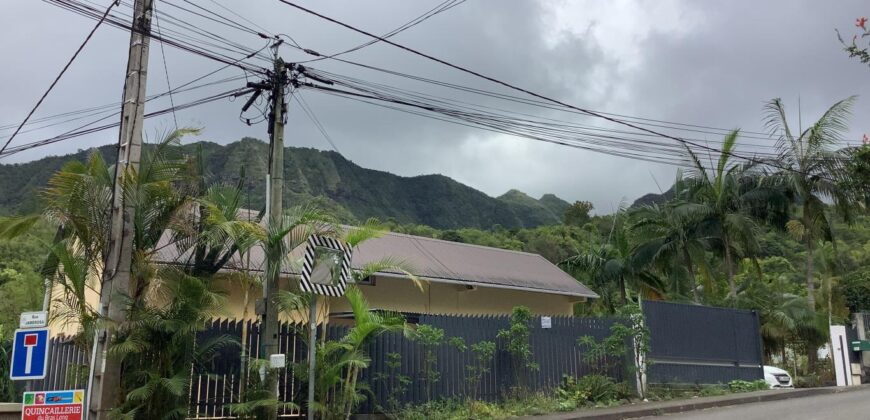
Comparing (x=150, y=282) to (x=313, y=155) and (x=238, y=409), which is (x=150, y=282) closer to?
(x=238, y=409)

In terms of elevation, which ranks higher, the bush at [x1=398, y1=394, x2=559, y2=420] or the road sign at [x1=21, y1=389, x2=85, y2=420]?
the road sign at [x1=21, y1=389, x2=85, y2=420]

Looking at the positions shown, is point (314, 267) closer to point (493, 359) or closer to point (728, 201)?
point (493, 359)

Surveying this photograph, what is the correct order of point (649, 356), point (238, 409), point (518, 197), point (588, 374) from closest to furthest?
point (238, 409) < point (588, 374) < point (649, 356) < point (518, 197)

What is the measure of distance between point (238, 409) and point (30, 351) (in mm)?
3158

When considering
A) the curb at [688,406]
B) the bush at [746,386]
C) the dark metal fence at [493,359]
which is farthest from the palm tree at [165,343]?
the bush at [746,386]

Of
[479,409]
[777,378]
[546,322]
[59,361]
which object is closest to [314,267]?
[479,409]

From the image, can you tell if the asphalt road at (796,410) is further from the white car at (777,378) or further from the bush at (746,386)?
the white car at (777,378)

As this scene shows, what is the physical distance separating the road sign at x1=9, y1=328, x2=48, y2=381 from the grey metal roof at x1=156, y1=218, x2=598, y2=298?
10354 mm

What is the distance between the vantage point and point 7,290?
29219 mm

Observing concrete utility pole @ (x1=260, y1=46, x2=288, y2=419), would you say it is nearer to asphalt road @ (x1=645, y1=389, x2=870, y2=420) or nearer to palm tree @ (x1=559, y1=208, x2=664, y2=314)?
asphalt road @ (x1=645, y1=389, x2=870, y2=420)

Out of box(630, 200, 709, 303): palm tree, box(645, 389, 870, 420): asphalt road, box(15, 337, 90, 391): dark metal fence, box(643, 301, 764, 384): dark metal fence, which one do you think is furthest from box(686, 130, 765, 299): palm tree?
box(15, 337, 90, 391): dark metal fence

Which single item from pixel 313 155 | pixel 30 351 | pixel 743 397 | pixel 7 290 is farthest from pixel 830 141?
pixel 313 155

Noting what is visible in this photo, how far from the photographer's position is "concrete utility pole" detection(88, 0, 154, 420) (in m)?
9.55

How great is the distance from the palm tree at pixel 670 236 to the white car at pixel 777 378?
16.7 feet
